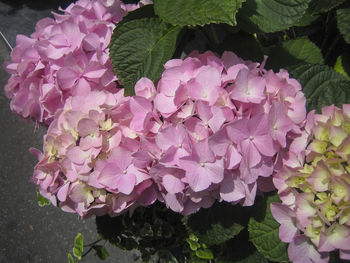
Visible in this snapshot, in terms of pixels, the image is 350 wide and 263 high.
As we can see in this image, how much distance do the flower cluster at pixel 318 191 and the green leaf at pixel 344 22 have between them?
33cm

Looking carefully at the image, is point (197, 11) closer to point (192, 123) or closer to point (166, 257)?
point (192, 123)

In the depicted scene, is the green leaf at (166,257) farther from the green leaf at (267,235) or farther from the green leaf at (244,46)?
the green leaf at (244,46)

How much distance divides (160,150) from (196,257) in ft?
2.08

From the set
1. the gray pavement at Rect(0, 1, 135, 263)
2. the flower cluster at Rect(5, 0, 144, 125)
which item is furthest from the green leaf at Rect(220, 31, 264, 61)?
the gray pavement at Rect(0, 1, 135, 263)

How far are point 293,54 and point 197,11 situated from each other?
1.34ft

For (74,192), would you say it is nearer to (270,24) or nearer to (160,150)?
(160,150)

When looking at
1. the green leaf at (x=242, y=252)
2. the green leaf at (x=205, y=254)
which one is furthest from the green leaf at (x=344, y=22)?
the green leaf at (x=205, y=254)

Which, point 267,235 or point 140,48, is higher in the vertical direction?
point 140,48

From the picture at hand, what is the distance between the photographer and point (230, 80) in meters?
0.66

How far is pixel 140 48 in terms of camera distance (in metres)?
0.79

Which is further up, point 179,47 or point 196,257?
point 179,47

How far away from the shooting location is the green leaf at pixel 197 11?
2.01 feet

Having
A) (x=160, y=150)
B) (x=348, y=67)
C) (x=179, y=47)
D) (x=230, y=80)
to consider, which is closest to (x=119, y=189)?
(x=160, y=150)

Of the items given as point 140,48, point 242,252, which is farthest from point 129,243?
point 140,48
